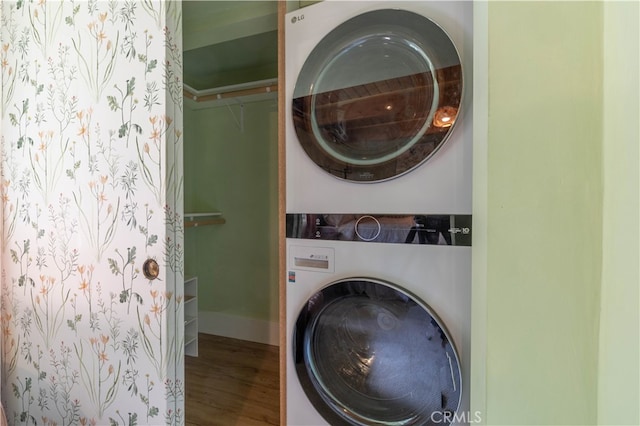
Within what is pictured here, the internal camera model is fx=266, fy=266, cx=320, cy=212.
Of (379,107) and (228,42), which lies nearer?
(379,107)

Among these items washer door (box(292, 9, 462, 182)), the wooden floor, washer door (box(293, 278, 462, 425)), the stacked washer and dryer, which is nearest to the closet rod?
the stacked washer and dryer

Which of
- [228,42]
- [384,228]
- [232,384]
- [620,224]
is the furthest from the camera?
[228,42]

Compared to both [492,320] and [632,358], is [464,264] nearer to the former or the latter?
[492,320]

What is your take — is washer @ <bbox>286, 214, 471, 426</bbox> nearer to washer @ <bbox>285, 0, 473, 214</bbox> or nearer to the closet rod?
washer @ <bbox>285, 0, 473, 214</bbox>

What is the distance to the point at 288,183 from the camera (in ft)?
3.18

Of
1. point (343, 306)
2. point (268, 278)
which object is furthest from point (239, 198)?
point (343, 306)

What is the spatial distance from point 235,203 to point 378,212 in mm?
1779

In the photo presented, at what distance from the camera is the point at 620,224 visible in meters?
0.40

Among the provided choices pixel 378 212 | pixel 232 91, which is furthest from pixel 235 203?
pixel 378 212

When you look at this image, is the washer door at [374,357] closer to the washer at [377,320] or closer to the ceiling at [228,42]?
the washer at [377,320]

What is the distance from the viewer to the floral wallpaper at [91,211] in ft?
3.03

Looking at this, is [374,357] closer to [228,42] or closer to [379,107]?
[379,107]

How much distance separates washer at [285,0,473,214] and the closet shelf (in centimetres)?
128

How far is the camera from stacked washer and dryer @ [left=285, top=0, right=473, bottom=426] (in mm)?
747
